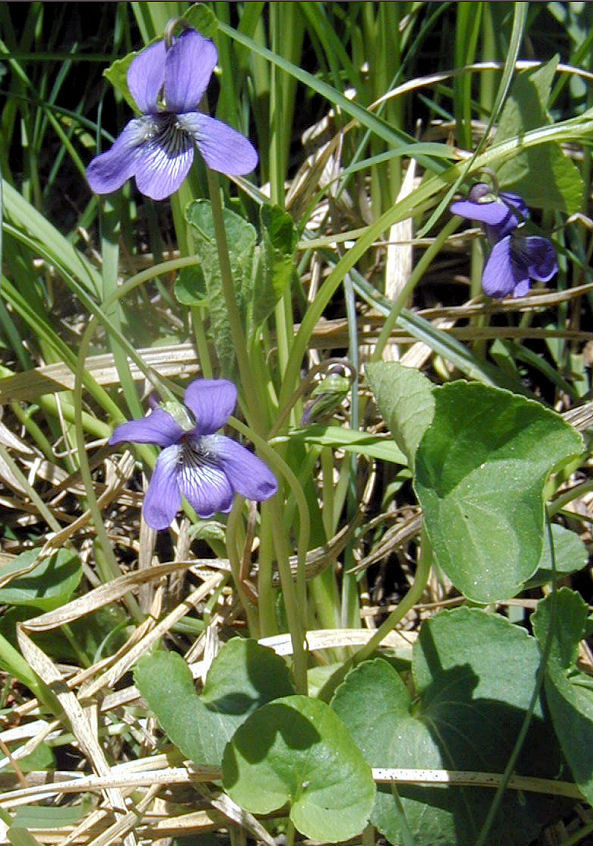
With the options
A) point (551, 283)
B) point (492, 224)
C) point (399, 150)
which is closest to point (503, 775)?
point (492, 224)

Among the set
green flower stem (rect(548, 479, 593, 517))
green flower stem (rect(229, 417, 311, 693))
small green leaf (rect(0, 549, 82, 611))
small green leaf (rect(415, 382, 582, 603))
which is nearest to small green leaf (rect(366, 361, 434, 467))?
small green leaf (rect(415, 382, 582, 603))

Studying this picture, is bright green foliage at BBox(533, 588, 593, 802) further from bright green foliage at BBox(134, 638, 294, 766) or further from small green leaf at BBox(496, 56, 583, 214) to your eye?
small green leaf at BBox(496, 56, 583, 214)

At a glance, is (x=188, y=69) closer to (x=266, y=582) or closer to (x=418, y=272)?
(x=418, y=272)

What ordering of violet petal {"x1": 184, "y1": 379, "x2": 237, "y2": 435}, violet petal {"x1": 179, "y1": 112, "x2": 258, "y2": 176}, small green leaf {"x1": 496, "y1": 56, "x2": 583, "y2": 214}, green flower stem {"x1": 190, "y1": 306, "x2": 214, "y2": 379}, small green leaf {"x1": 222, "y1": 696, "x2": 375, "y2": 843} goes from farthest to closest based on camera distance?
green flower stem {"x1": 190, "y1": 306, "x2": 214, "y2": 379} < small green leaf {"x1": 496, "y1": 56, "x2": 583, "y2": 214} < small green leaf {"x1": 222, "y1": 696, "x2": 375, "y2": 843} < violet petal {"x1": 184, "y1": 379, "x2": 237, "y2": 435} < violet petal {"x1": 179, "y1": 112, "x2": 258, "y2": 176}

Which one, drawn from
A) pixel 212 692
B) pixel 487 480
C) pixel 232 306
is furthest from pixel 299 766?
pixel 232 306

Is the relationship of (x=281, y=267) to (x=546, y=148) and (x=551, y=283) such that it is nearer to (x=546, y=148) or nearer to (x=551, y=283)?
(x=546, y=148)

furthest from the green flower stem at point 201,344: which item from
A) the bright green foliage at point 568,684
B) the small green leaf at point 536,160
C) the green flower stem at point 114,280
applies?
the bright green foliage at point 568,684

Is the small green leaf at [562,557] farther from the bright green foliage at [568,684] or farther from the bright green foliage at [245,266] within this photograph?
the bright green foliage at [245,266]
